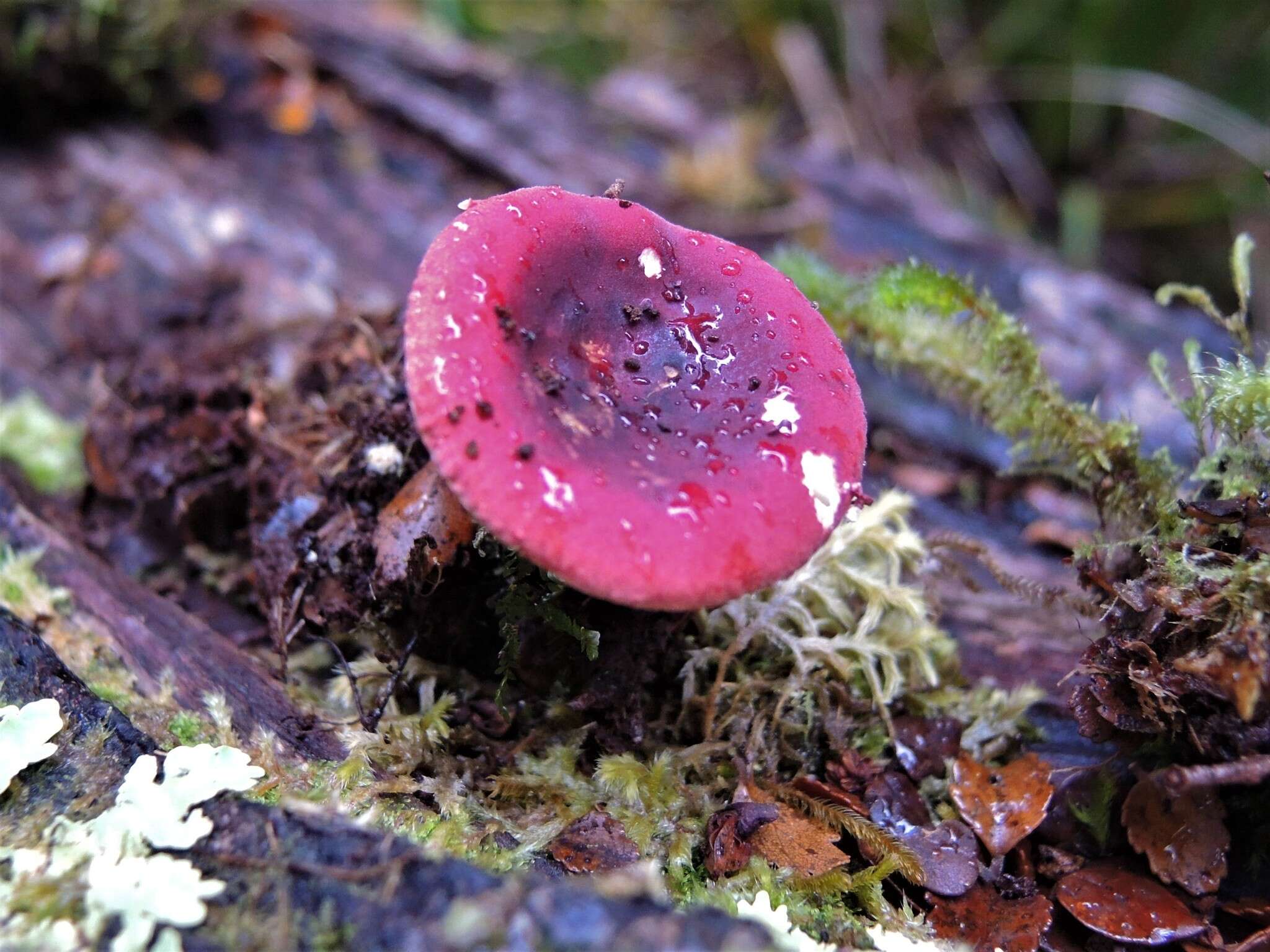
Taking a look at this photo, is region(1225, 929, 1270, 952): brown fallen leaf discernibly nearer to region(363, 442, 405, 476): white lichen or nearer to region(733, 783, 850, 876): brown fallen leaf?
region(733, 783, 850, 876): brown fallen leaf

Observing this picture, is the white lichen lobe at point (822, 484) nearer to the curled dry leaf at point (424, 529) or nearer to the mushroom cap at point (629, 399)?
the mushroom cap at point (629, 399)

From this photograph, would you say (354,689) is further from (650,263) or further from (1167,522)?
(1167,522)

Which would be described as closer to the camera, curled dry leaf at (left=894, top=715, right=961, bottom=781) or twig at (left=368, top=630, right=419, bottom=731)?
twig at (left=368, top=630, right=419, bottom=731)

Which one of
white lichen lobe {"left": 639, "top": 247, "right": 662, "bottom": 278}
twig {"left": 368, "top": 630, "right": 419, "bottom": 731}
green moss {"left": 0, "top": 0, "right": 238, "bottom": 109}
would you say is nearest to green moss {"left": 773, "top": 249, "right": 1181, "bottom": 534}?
white lichen lobe {"left": 639, "top": 247, "right": 662, "bottom": 278}

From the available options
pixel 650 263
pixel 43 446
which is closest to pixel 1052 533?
pixel 650 263

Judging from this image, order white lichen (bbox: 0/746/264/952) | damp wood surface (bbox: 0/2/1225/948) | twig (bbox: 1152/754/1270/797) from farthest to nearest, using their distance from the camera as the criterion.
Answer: twig (bbox: 1152/754/1270/797) < damp wood surface (bbox: 0/2/1225/948) < white lichen (bbox: 0/746/264/952)
